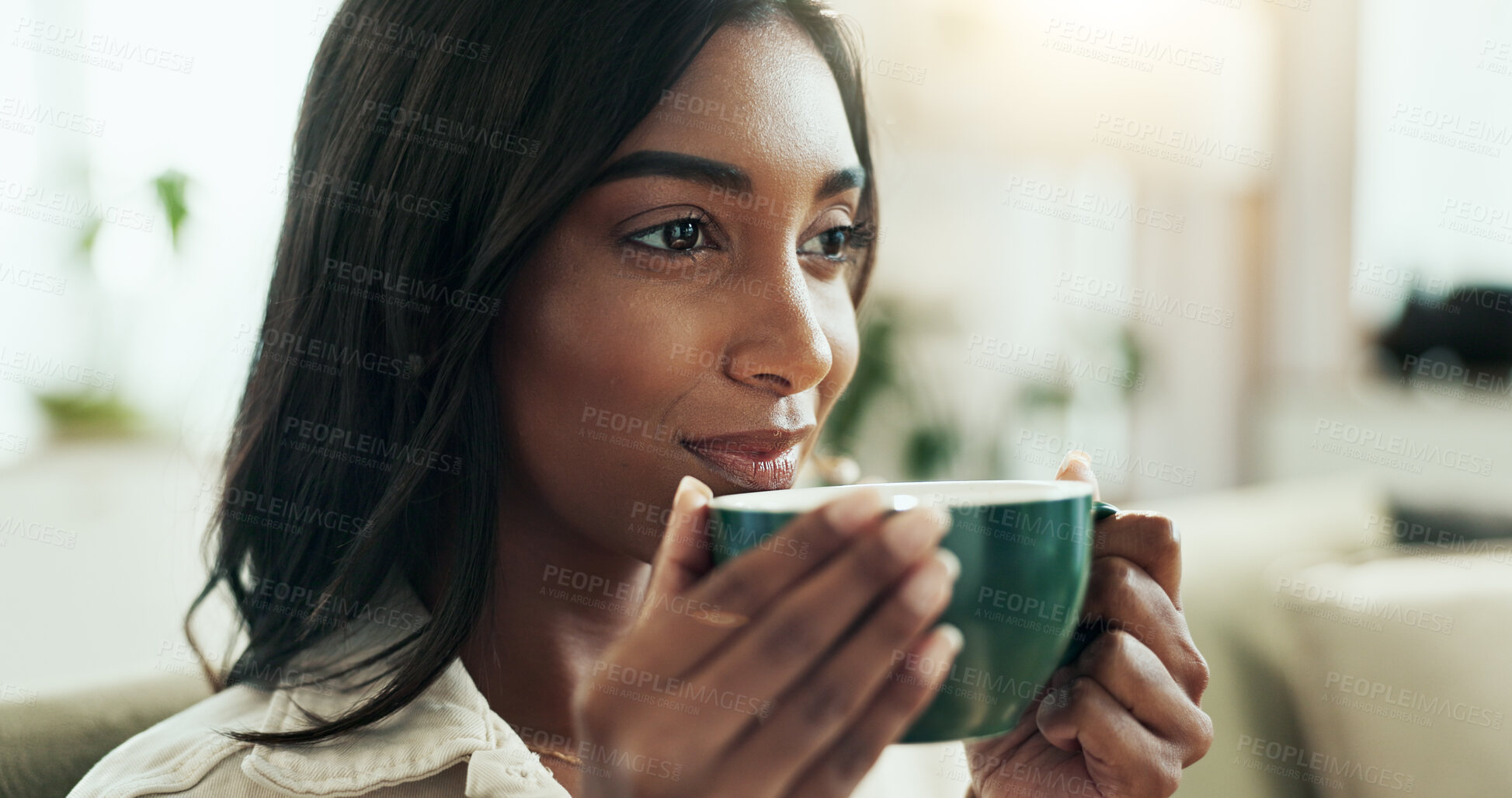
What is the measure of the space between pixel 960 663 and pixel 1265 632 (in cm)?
81

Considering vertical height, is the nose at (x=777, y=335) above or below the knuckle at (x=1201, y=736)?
above

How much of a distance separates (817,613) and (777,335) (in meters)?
0.31

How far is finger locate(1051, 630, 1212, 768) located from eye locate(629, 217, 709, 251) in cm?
40

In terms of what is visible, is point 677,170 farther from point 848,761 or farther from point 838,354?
point 848,761

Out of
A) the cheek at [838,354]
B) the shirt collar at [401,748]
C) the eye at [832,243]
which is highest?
the eye at [832,243]

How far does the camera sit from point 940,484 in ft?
1.81

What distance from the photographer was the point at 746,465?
72cm

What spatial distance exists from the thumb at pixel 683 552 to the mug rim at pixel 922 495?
0.01 metres

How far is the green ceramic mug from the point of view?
1.48 ft

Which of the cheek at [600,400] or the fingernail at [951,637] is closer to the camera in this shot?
the fingernail at [951,637]

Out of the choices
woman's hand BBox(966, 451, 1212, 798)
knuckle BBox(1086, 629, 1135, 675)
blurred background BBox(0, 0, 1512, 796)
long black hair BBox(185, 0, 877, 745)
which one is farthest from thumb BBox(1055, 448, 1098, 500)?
blurred background BBox(0, 0, 1512, 796)

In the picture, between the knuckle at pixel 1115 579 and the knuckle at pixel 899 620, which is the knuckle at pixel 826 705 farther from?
the knuckle at pixel 1115 579

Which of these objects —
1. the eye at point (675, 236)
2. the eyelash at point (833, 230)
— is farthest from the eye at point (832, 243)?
the eye at point (675, 236)

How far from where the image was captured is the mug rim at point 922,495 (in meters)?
0.45
